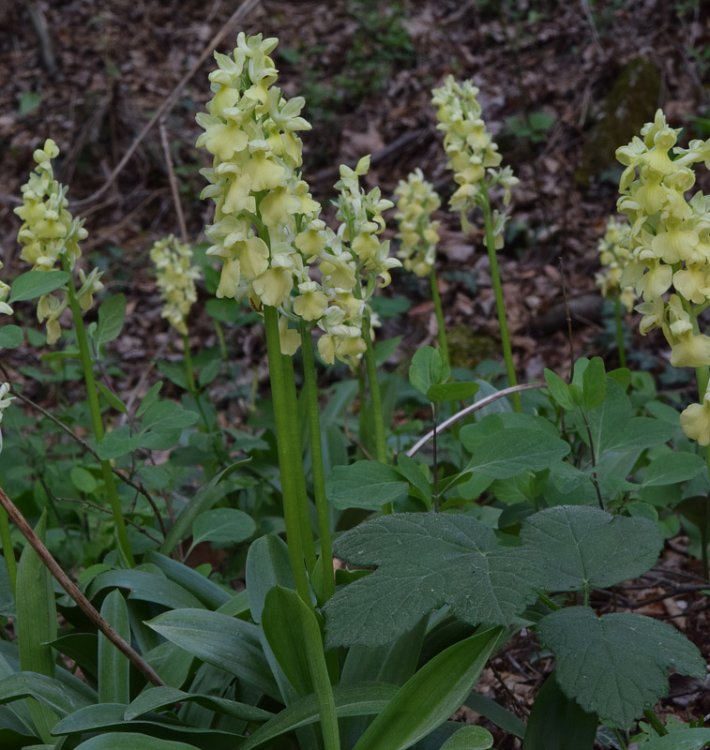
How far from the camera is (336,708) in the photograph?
5.58 feet

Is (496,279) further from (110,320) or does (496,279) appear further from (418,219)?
(110,320)

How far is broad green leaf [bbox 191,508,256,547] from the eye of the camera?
2.50 meters

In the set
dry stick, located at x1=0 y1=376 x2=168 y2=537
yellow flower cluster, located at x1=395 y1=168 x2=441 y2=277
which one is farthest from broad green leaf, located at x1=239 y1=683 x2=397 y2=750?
yellow flower cluster, located at x1=395 y1=168 x2=441 y2=277

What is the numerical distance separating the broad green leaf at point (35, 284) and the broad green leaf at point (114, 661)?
73 cm

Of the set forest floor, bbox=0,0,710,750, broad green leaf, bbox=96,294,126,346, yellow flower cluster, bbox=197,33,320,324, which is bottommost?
forest floor, bbox=0,0,710,750

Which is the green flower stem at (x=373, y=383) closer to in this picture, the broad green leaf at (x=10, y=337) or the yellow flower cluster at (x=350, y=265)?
the yellow flower cluster at (x=350, y=265)

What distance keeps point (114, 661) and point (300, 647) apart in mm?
501

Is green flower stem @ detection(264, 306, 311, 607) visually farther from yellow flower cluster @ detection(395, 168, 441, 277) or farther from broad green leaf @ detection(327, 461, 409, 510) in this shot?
yellow flower cluster @ detection(395, 168, 441, 277)

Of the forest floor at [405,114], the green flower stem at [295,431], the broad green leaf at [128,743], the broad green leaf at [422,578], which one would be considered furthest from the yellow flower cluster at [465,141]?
the forest floor at [405,114]

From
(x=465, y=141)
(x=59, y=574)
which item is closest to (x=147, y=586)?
(x=59, y=574)

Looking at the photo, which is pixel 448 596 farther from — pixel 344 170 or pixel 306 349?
pixel 344 170

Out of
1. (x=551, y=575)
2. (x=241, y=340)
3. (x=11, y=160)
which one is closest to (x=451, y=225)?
(x=241, y=340)

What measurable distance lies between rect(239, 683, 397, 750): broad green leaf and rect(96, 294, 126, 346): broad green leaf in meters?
1.43

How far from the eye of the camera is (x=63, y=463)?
3812 mm
